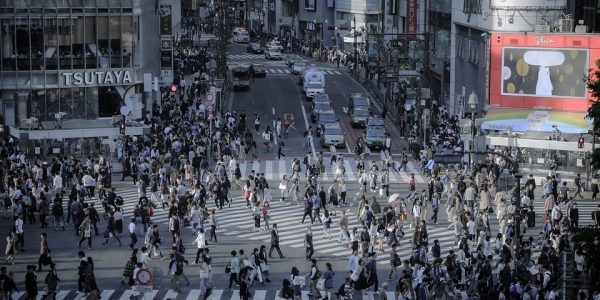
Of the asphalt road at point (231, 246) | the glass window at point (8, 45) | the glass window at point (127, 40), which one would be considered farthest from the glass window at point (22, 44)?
the asphalt road at point (231, 246)

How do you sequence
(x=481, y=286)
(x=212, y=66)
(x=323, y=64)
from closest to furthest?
(x=481, y=286) → (x=212, y=66) → (x=323, y=64)

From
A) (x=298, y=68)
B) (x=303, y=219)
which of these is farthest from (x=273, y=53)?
(x=303, y=219)

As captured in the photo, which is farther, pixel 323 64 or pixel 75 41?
pixel 323 64

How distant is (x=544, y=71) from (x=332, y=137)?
12296 millimetres

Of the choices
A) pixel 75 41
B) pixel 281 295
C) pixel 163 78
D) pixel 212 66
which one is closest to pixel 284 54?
pixel 212 66

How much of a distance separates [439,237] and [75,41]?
3018 cm

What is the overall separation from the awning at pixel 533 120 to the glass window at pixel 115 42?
2097cm

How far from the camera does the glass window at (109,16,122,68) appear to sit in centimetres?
7156

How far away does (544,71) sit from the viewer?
213 ft

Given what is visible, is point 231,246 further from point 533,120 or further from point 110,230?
point 533,120

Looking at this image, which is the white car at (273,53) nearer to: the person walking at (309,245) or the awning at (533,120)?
the awning at (533,120)

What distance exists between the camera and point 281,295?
37125 millimetres

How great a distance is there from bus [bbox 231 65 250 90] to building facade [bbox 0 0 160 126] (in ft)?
83.3

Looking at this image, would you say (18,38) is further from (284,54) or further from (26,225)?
(284,54)
